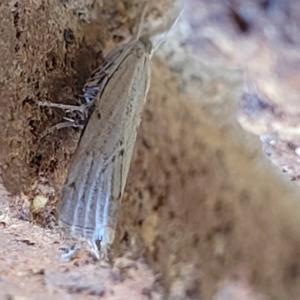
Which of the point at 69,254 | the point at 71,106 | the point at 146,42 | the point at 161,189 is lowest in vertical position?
the point at 69,254

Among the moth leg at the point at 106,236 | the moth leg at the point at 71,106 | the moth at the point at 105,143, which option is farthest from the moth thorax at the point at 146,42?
the moth leg at the point at 106,236

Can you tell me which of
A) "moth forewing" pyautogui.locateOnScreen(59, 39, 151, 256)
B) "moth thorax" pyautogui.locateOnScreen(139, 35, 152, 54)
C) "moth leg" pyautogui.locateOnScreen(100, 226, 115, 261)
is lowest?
"moth leg" pyautogui.locateOnScreen(100, 226, 115, 261)

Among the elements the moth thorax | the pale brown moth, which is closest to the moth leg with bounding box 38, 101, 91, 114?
the pale brown moth

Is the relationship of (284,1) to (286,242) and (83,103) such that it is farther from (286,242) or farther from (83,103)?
(286,242)

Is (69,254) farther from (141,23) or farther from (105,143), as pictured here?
(141,23)

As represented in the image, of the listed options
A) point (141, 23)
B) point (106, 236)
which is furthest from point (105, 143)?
point (141, 23)

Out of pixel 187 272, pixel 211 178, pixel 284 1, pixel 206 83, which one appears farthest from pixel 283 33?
pixel 187 272

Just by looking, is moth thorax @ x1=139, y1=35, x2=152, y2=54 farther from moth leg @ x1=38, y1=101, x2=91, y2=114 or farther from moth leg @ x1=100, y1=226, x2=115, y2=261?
moth leg @ x1=100, y1=226, x2=115, y2=261

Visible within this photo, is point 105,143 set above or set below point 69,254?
above
